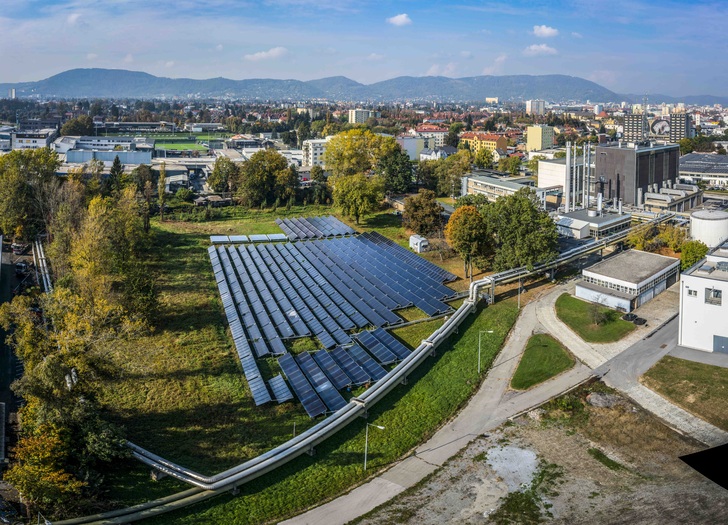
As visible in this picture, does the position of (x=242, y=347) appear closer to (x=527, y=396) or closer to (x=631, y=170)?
(x=527, y=396)

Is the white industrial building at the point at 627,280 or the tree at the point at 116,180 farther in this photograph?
the tree at the point at 116,180

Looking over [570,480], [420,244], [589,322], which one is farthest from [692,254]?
[570,480]

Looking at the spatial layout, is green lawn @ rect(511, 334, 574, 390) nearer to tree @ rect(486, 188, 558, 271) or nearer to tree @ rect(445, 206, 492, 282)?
tree @ rect(486, 188, 558, 271)

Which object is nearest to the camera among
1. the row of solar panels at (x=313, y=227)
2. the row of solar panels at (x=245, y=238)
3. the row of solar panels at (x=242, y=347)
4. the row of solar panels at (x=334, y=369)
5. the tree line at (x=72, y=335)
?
the tree line at (x=72, y=335)

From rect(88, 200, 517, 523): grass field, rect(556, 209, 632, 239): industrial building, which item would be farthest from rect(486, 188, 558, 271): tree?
rect(556, 209, 632, 239): industrial building

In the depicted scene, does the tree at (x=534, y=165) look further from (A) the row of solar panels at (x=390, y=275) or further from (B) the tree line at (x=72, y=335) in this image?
(B) the tree line at (x=72, y=335)

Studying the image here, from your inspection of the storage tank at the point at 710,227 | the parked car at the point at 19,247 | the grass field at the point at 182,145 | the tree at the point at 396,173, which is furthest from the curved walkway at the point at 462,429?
the grass field at the point at 182,145
